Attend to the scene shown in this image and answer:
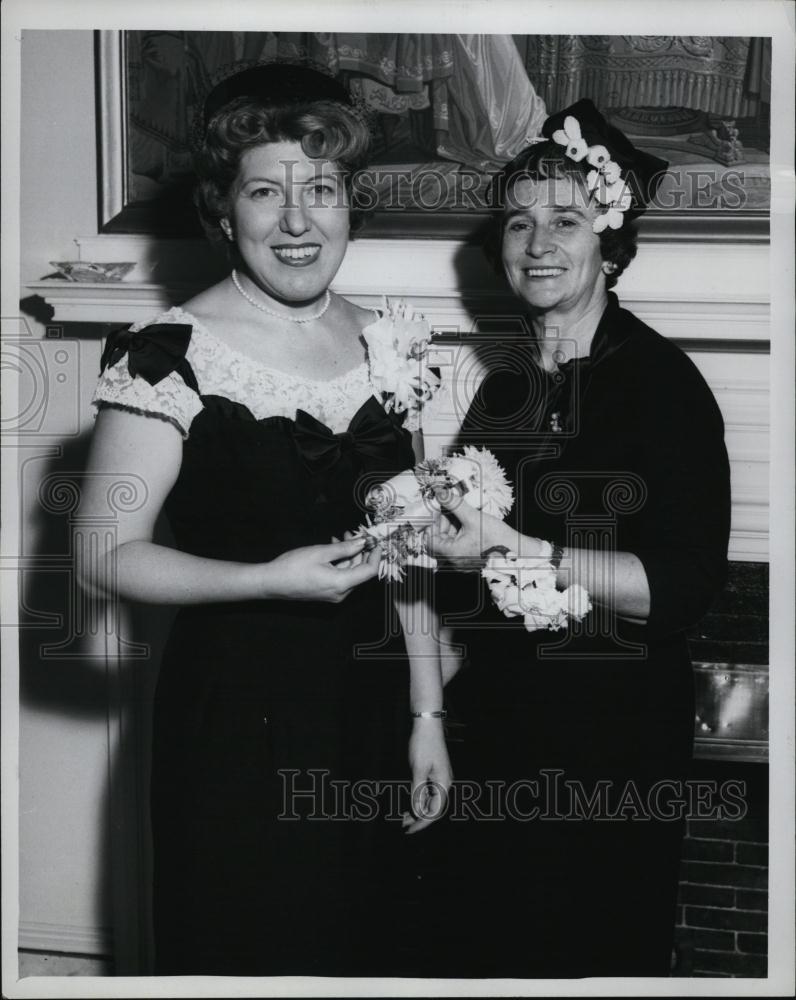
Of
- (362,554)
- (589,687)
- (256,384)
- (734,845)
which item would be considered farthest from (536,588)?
(734,845)

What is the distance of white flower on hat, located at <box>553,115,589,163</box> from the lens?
213 cm

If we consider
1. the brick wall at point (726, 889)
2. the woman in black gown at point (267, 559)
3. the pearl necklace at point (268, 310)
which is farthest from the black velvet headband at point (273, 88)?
the brick wall at point (726, 889)

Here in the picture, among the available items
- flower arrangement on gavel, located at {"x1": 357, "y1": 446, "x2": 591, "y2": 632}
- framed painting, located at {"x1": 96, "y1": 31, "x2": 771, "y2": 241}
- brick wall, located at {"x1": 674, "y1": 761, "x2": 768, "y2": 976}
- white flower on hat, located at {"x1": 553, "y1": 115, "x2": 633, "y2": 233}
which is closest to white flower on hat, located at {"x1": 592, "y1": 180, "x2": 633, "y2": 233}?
white flower on hat, located at {"x1": 553, "y1": 115, "x2": 633, "y2": 233}

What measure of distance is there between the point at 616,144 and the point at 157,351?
1.02 metres

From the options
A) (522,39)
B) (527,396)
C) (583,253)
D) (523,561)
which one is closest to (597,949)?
(523,561)

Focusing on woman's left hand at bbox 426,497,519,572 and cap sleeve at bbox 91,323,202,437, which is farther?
woman's left hand at bbox 426,497,519,572

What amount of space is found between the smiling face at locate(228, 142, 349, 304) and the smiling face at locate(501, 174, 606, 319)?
389 millimetres

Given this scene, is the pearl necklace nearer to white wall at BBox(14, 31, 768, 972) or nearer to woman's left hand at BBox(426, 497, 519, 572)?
white wall at BBox(14, 31, 768, 972)

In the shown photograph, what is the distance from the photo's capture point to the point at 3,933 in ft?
7.55

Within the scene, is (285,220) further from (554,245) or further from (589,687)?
(589,687)

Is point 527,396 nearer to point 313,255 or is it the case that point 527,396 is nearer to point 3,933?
point 313,255

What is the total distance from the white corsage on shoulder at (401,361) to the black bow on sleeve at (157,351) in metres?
0.37

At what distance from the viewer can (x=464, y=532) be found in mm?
2123

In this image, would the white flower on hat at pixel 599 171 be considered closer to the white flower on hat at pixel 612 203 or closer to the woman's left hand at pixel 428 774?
the white flower on hat at pixel 612 203
